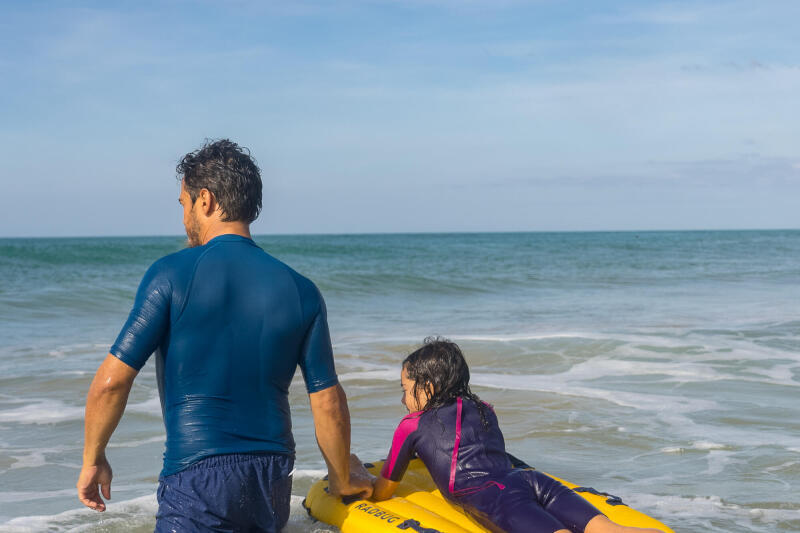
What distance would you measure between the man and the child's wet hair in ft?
3.71

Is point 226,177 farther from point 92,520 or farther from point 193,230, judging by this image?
point 92,520

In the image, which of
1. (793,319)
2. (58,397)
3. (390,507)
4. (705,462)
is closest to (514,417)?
(705,462)

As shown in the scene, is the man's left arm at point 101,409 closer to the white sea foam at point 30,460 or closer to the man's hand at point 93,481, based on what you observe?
the man's hand at point 93,481

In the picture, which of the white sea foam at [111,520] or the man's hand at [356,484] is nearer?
the man's hand at [356,484]

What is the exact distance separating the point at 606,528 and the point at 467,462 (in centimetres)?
66

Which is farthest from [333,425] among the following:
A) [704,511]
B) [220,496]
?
[704,511]

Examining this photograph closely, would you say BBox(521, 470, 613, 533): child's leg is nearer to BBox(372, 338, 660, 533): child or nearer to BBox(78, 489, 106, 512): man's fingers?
BBox(372, 338, 660, 533): child

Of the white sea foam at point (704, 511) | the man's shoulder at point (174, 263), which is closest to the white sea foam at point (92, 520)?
the man's shoulder at point (174, 263)

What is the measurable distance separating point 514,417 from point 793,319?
344 inches

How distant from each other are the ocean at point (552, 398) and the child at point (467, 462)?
2.21 feet

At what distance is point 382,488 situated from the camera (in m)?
3.85

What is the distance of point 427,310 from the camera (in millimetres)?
16281

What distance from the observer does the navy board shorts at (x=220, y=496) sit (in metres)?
2.54

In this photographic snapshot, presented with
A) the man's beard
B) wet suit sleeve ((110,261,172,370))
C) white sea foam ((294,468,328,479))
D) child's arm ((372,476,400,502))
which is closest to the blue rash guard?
wet suit sleeve ((110,261,172,370))
